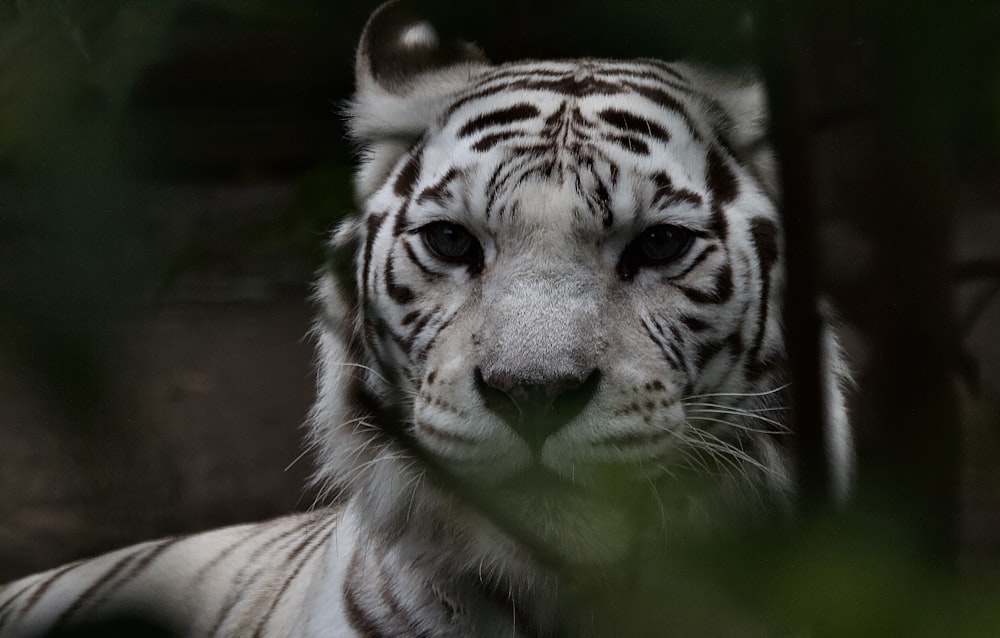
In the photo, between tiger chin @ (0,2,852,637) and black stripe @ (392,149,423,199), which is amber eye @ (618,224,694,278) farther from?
black stripe @ (392,149,423,199)

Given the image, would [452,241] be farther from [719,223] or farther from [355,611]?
[355,611]

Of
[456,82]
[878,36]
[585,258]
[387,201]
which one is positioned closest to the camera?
[878,36]

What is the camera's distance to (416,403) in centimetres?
112

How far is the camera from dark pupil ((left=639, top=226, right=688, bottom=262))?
1.16 metres

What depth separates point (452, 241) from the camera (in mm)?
1226

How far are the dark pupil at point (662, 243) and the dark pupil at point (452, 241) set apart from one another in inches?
7.3

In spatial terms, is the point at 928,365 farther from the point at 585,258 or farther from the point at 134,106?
the point at 585,258

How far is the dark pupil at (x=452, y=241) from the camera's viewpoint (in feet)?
3.97

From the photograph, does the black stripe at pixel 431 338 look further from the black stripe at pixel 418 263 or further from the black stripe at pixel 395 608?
the black stripe at pixel 395 608

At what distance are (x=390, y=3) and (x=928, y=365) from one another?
0.18m

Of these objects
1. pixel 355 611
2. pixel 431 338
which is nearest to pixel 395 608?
pixel 355 611

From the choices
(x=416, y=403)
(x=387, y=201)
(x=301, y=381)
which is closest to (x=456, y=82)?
(x=387, y=201)

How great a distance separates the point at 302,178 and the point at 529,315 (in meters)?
0.73

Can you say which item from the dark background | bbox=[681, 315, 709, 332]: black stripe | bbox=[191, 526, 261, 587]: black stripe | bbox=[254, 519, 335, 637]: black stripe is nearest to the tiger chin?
bbox=[681, 315, 709, 332]: black stripe
